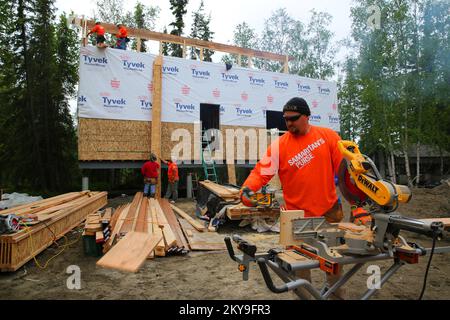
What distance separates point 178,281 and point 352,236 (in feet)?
9.16

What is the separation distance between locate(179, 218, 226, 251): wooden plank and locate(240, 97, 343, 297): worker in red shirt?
123 inches

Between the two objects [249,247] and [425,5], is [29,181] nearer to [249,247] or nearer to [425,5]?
[249,247]

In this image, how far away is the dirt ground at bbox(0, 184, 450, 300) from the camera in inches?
144

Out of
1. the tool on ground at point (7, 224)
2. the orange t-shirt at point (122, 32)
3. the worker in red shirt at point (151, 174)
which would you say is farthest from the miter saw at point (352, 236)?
the orange t-shirt at point (122, 32)

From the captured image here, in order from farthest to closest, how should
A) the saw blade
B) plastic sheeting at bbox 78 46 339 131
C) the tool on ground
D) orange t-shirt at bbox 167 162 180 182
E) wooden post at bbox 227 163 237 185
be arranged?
wooden post at bbox 227 163 237 185, orange t-shirt at bbox 167 162 180 182, plastic sheeting at bbox 78 46 339 131, the tool on ground, the saw blade

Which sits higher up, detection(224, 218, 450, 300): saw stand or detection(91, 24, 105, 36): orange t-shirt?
detection(91, 24, 105, 36): orange t-shirt

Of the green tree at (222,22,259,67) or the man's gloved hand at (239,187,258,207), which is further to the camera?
the green tree at (222,22,259,67)

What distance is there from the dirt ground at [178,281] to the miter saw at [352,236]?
1.60 metres

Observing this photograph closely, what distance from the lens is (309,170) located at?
276 centimetres

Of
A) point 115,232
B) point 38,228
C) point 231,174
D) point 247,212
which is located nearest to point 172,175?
point 231,174

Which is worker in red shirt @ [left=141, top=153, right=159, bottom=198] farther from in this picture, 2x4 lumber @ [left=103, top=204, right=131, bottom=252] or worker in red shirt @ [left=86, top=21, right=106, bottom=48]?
worker in red shirt @ [left=86, top=21, right=106, bottom=48]

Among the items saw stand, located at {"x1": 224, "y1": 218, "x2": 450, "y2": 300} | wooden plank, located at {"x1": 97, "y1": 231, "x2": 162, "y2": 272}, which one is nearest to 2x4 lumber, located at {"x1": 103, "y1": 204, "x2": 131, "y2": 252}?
wooden plank, located at {"x1": 97, "y1": 231, "x2": 162, "y2": 272}

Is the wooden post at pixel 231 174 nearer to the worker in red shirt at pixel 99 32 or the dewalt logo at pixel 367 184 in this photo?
the worker in red shirt at pixel 99 32

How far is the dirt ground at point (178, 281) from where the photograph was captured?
3.67 metres
